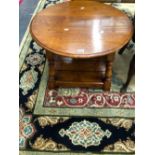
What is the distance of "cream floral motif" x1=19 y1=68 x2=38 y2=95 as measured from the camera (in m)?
2.07

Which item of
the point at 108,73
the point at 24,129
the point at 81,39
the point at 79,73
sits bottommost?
the point at 24,129

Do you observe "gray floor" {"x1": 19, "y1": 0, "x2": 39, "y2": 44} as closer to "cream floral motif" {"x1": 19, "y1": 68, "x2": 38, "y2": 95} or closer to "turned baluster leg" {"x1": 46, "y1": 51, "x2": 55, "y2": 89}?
"cream floral motif" {"x1": 19, "y1": 68, "x2": 38, "y2": 95}

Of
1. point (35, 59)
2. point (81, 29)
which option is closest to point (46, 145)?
point (81, 29)

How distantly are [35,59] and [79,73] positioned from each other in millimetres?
536

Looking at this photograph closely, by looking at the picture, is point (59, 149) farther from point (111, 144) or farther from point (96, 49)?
point (96, 49)

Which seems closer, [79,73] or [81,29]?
[81,29]

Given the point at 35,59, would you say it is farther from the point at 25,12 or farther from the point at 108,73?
the point at 25,12

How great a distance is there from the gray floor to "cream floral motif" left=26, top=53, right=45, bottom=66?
0.40 meters

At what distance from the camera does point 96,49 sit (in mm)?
1667

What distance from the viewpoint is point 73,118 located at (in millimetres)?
1790

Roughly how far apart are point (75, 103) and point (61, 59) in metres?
0.48

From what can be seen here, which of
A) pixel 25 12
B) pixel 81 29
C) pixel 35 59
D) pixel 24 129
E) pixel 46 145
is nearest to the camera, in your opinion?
pixel 46 145

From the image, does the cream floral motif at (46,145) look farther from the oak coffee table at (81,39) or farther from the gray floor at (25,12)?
the gray floor at (25,12)
